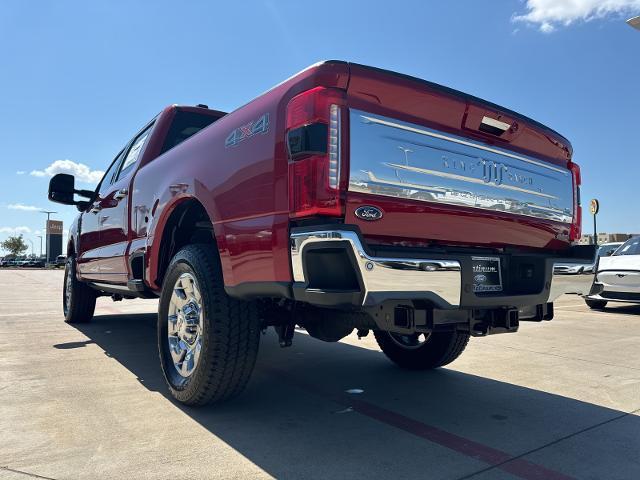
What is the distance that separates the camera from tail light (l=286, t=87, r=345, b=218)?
7.27 feet

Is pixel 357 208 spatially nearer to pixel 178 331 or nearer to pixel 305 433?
pixel 305 433

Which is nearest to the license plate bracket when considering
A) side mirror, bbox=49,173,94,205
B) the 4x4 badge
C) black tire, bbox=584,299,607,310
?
the 4x4 badge

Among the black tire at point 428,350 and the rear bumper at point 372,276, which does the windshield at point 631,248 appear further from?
the rear bumper at point 372,276

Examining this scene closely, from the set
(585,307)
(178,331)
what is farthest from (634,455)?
(585,307)

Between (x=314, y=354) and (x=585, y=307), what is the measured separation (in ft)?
24.7

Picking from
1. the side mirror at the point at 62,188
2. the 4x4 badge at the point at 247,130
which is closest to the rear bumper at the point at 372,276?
the 4x4 badge at the point at 247,130

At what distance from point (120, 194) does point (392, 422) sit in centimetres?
324

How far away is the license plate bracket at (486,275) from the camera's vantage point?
8.79ft

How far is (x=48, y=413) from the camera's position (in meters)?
3.04

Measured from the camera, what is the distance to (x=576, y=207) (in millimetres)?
3541

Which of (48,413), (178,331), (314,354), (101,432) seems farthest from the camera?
(314,354)

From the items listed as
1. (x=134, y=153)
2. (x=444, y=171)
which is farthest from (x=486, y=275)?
(x=134, y=153)

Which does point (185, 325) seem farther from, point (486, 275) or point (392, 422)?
point (486, 275)

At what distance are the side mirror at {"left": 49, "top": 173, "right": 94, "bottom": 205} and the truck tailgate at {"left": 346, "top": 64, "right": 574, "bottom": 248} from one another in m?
4.75
